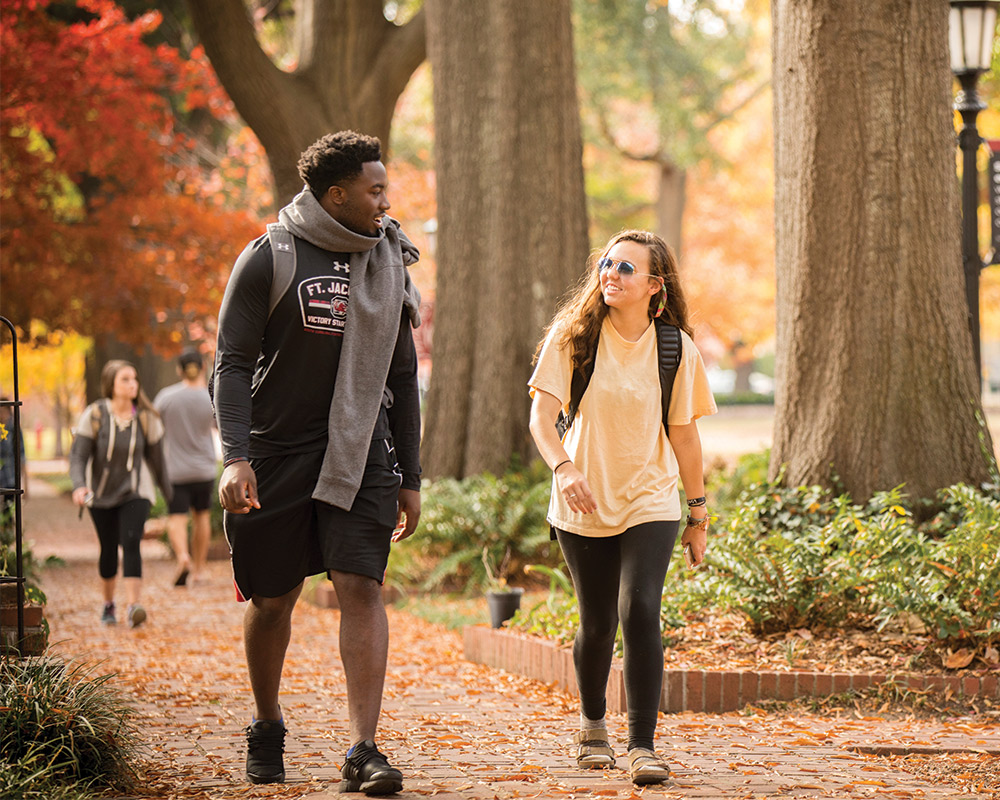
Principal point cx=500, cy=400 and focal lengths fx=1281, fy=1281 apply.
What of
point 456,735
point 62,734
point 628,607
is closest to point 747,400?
point 456,735

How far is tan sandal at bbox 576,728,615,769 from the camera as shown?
451 centimetres

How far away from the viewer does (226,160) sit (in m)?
23.2

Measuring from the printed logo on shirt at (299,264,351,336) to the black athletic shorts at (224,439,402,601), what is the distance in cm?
41

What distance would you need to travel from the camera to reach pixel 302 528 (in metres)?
4.22

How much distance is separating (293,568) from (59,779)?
0.95 meters

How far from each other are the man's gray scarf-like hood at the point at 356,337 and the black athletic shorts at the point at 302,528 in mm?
71

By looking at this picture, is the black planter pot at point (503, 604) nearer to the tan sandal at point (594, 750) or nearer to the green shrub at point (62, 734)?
the tan sandal at point (594, 750)

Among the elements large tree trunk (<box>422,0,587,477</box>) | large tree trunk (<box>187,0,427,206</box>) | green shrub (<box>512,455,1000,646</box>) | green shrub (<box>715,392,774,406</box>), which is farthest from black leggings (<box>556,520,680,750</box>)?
green shrub (<box>715,392,774,406</box>)

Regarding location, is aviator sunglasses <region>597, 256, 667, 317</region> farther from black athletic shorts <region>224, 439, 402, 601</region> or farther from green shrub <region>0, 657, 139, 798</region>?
green shrub <region>0, 657, 139, 798</region>

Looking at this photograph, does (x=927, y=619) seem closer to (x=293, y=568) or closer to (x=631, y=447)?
(x=631, y=447)

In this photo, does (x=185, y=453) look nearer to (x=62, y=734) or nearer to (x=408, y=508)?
(x=408, y=508)

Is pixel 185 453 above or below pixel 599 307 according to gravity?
below

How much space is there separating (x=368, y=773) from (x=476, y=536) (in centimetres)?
596

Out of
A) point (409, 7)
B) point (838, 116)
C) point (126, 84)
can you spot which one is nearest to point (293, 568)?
point (838, 116)
